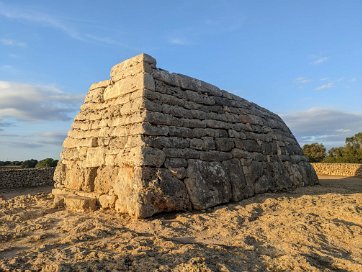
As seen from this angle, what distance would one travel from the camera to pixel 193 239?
4312 millimetres

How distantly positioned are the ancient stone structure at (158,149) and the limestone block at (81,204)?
19mm

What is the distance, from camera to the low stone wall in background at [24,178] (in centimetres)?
1555

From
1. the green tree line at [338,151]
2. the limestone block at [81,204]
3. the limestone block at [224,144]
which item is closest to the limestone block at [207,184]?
the limestone block at [224,144]

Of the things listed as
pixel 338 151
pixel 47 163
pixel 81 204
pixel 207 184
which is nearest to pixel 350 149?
pixel 338 151

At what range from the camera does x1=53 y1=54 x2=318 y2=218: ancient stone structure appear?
564 centimetres

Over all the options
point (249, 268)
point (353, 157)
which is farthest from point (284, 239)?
point (353, 157)

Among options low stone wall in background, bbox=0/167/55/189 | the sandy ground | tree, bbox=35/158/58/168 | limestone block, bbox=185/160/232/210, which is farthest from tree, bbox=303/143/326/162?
limestone block, bbox=185/160/232/210

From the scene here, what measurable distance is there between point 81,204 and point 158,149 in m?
1.83

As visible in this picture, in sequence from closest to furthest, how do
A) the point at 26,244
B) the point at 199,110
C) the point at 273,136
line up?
the point at 26,244 < the point at 199,110 < the point at 273,136

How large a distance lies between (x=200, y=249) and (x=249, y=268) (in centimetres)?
64

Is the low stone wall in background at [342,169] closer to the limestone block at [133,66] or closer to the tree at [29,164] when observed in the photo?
the limestone block at [133,66]

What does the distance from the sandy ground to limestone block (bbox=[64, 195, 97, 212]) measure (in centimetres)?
24

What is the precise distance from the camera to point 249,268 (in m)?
3.32

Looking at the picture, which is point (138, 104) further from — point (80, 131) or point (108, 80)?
point (80, 131)
